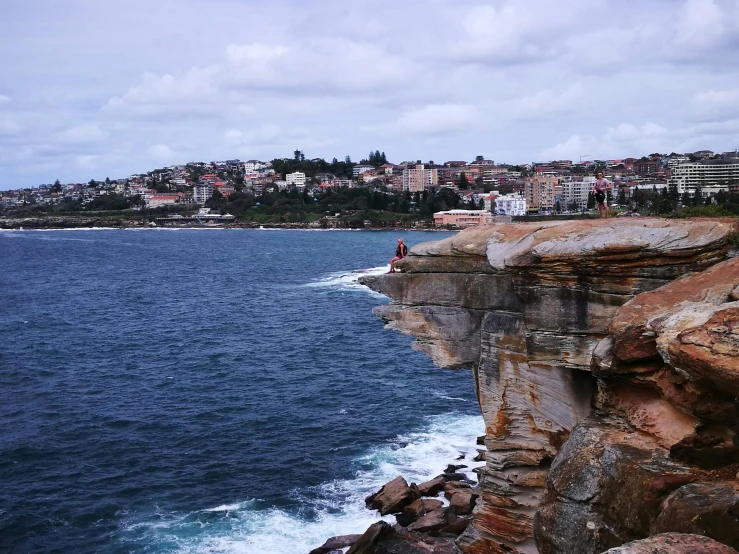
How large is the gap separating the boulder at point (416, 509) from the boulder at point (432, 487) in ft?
2.27

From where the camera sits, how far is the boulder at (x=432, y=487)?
27.9 meters

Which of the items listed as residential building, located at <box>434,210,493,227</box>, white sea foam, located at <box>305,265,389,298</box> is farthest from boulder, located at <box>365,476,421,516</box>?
residential building, located at <box>434,210,493,227</box>

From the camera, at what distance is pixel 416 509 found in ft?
86.5

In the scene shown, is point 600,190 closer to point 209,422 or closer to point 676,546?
point 676,546

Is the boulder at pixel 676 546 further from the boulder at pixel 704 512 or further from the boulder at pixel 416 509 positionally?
the boulder at pixel 416 509

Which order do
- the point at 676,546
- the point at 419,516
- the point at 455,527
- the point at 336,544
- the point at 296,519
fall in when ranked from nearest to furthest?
1. the point at 676,546
2. the point at 336,544
3. the point at 455,527
4. the point at 419,516
5. the point at 296,519

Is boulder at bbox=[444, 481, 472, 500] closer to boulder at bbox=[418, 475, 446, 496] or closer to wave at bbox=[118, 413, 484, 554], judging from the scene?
boulder at bbox=[418, 475, 446, 496]

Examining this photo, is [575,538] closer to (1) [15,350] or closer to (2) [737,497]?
(2) [737,497]

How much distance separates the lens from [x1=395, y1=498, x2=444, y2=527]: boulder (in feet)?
84.7

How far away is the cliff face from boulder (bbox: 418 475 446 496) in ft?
29.8

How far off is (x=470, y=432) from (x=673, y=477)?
23670mm

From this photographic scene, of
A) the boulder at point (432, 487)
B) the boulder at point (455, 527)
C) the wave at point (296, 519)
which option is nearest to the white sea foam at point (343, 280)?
the wave at point (296, 519)

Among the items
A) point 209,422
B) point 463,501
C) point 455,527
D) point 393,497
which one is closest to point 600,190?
point 455,527

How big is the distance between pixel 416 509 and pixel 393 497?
955mm
